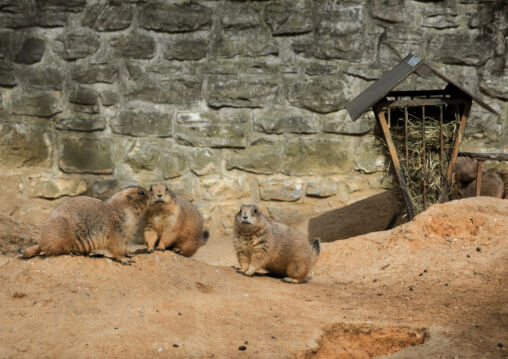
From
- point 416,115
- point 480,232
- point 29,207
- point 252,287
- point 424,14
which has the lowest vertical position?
point 29,207

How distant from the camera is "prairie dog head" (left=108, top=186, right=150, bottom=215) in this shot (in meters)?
5.09

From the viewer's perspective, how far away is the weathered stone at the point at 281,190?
8539 millimetres

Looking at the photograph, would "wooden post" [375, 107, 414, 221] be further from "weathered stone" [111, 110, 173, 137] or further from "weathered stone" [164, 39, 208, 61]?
"weathered stone" [111, 110, 173, 137]

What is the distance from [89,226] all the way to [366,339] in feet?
7.80

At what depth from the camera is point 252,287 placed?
17.0 ft

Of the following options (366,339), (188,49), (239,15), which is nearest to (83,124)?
(188,49)

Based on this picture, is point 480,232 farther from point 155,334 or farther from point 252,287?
point 155,334

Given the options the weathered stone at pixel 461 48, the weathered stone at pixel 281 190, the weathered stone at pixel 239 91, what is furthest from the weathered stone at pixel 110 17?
the weathered stone at pixel 461 48

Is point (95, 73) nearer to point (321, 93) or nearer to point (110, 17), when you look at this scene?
point (110, 17)

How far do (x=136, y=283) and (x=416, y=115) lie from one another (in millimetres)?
4346

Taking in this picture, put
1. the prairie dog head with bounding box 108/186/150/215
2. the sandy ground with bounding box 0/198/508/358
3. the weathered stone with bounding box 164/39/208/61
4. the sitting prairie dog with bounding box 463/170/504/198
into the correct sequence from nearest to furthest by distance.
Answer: the sandy ground with bounding box 0/198/508/358 → the prairie dog head with bounding box 108/186/150/215 → the sitting prairie dog with bounding box 463/170/504/198 → the weathered stone with bounding box 164/39/208/61

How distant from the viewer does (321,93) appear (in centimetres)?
838

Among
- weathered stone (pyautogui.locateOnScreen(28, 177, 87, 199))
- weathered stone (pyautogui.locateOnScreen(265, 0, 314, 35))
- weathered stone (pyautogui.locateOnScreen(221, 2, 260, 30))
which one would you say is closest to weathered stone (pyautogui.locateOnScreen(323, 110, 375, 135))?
weathered stone (pyautogui.locateOnScreen(265, 0, 314, 35))

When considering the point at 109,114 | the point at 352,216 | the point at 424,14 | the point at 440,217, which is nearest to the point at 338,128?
the point at 352,216
